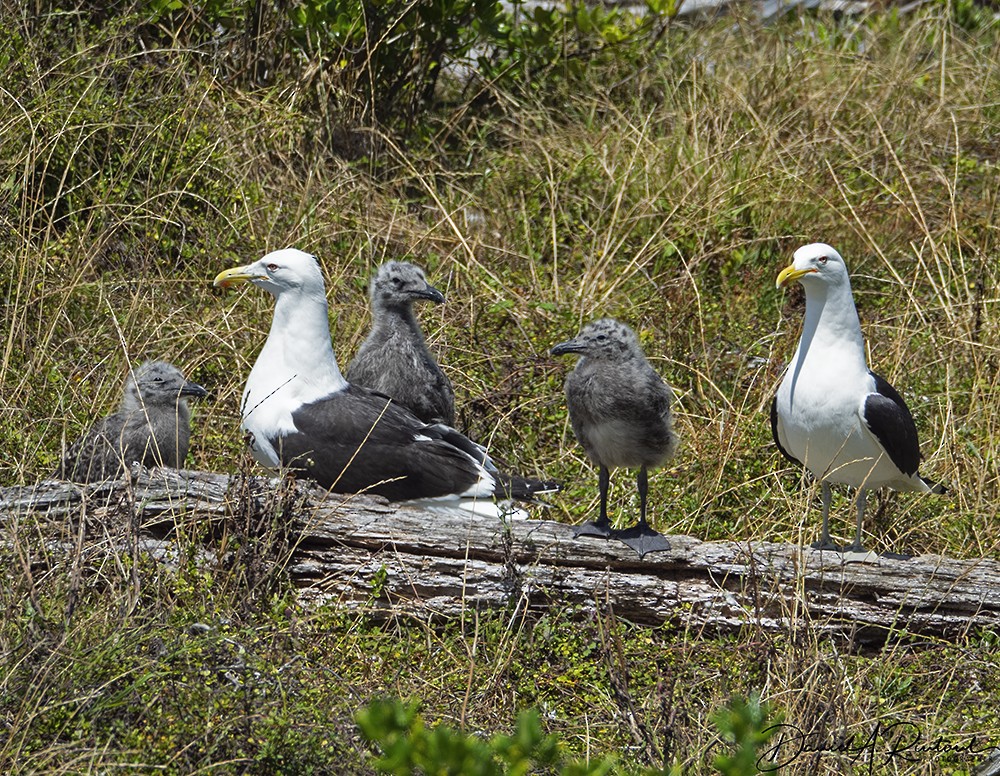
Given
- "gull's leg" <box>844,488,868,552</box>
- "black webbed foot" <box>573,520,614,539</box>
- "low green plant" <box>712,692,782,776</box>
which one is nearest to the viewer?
"low green plant" <box>712,692,782,776</box>

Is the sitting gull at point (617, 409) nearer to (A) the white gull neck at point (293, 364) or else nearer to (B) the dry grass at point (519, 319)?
(B) the dry grass at point (519, 319)

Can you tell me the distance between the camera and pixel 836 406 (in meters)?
5.15

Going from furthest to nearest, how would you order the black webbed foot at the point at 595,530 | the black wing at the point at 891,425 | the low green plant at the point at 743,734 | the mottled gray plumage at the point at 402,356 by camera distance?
the mottled gray plumage at the point at 402,356 < the black wing at the point at 891,425 < the black webbed foot at the point at 595,530 < the low green plant at the point at 743,734

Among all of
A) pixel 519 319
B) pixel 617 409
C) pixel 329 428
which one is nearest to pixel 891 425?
pixel 617 409

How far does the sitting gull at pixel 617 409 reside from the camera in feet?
16.0

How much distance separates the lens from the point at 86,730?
3.53 meters

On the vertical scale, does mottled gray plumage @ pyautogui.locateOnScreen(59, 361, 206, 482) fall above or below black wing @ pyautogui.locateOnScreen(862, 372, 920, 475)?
below

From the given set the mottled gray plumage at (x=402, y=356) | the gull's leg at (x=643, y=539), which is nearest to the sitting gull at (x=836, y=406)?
the gull's leg at (x=643, y=539)

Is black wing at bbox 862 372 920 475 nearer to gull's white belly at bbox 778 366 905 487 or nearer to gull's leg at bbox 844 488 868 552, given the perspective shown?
gull's white belly at bbox 778 366 905 487

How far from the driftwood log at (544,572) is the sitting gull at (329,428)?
0.39m

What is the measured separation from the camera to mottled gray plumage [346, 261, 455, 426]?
5914 mm

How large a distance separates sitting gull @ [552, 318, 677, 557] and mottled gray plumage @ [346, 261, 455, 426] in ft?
3.54

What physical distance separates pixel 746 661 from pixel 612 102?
5977 millimetres

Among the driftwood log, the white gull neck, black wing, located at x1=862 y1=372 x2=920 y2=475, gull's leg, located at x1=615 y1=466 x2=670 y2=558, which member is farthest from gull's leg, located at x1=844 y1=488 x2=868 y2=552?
the white gull neck
